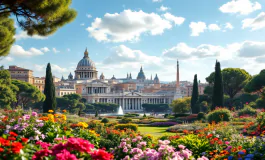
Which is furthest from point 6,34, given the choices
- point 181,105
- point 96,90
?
point 96,90

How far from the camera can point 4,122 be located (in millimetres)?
12359

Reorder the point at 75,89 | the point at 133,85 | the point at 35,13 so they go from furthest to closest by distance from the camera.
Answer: the point at 133,85 < the point at 75,89 < the point at 35,13

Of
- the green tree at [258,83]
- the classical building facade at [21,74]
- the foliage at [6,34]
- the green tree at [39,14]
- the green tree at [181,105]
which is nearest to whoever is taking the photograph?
the green tree at [39,14]

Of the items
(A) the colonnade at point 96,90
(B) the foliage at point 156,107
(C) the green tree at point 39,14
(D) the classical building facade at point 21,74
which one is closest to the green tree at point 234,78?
(B) the foliage at point 156,107

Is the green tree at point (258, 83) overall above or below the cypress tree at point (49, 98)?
above

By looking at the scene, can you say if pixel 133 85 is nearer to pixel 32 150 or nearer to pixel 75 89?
pixel 75 89

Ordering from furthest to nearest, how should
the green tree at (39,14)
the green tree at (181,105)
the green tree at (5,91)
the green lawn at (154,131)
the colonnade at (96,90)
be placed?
1. the colonnade at (96,90)
2. the green tree at (181,105)
3. the green tree at (5,91)
4. the green lawn at (154,131)
5. the green tree at (39,14)

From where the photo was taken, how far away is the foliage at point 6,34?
1653 cm

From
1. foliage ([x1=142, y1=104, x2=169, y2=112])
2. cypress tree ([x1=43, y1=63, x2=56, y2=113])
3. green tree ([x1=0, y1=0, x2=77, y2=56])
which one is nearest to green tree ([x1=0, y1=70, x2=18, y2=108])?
cypress tree ([x1=43, y1=63, x2=56, y2=113])

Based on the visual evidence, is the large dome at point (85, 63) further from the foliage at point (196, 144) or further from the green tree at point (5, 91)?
the foliage at point (196, 144)

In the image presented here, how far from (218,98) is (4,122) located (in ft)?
101

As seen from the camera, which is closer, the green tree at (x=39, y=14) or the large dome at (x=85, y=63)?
the green tree at (x=39, y=14)

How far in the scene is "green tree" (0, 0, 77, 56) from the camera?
1275 cm

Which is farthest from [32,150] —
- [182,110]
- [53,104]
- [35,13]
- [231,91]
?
[231,91]
